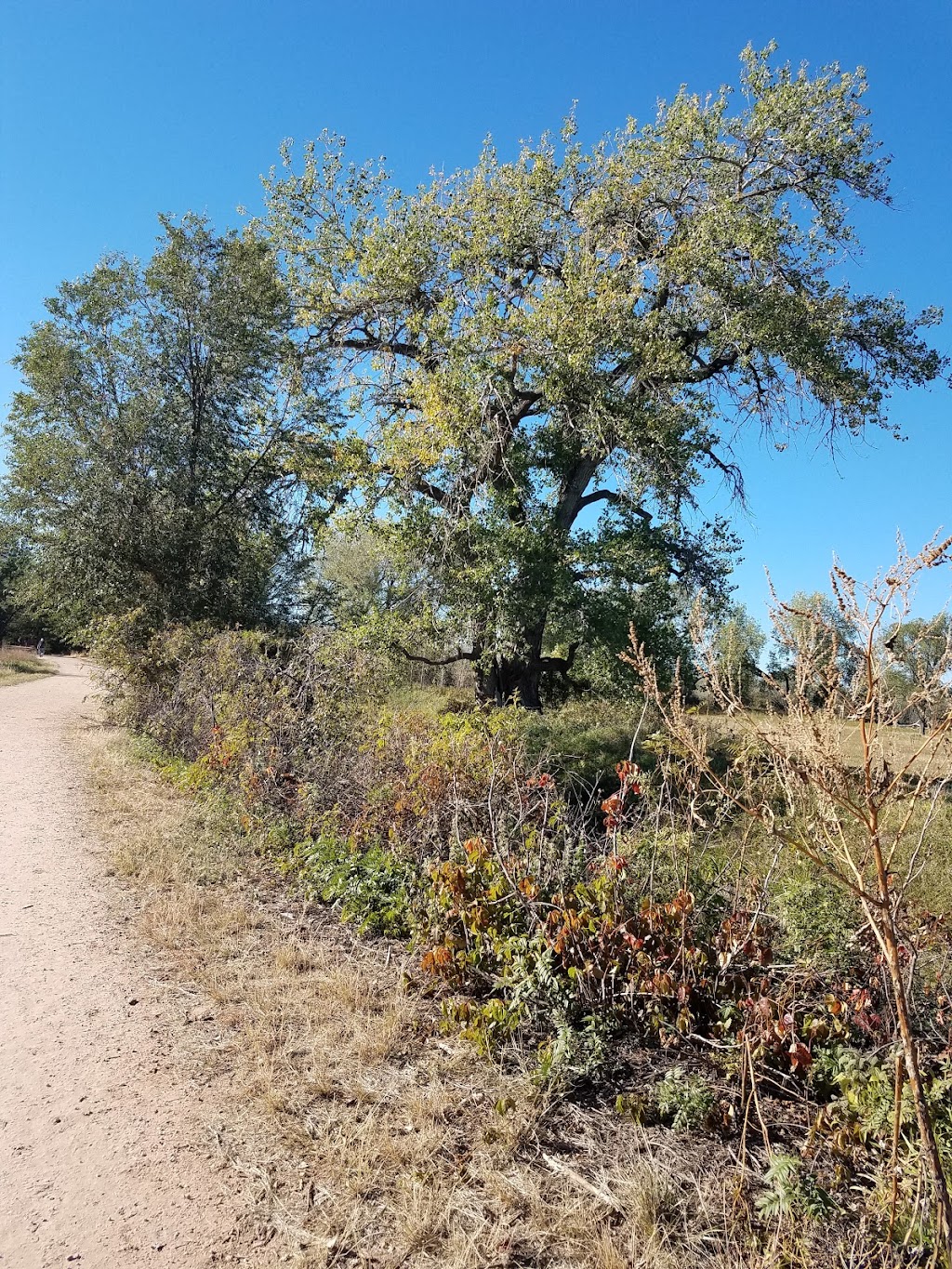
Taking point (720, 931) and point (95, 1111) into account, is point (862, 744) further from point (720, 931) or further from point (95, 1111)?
point (95, 1111)

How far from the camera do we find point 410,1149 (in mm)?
2803

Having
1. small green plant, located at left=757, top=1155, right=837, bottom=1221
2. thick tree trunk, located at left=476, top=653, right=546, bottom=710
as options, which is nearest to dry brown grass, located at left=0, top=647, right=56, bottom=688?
thick tree trunk, located at left=476, top=653, right=546, bottom=710

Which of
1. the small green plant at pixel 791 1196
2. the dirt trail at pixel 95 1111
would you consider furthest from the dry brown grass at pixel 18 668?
the small green plant at pixel 791 1196

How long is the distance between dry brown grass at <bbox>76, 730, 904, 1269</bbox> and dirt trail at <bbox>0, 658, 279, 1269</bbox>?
7.0 inches

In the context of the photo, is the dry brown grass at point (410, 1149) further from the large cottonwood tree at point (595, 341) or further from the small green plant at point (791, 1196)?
the large cottonwood tree at point (595, 341)

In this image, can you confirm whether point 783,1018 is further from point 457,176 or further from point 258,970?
point 457,176

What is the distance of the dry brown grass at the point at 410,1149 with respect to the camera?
2.37 m

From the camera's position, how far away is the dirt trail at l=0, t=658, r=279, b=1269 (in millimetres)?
2457

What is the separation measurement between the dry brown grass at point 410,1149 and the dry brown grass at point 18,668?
23.7 m

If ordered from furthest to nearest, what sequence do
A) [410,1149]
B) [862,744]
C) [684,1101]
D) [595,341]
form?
[595,341], [684,1101], [410,1149], [862,744]

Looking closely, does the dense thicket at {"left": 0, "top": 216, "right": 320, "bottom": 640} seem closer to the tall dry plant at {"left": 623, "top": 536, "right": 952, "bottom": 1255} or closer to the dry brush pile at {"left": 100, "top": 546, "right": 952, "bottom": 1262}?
the dry brush pile at {"left": 100, "top": 546, "right": 952, "bottom": 1262}

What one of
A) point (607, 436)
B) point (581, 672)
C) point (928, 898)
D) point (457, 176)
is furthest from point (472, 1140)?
point (457, 176)

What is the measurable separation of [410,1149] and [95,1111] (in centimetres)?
140

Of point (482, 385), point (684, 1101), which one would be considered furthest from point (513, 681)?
point (684, 1101)
